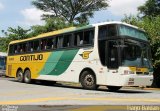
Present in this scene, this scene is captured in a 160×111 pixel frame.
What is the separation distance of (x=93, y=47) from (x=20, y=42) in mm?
9747

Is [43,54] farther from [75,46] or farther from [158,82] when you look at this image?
[158,82]

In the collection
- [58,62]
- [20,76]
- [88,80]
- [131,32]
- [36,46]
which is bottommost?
[88,80]

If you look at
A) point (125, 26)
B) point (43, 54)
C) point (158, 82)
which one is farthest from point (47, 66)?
point (158, 82)

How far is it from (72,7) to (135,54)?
43547mm

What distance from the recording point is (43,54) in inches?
1014

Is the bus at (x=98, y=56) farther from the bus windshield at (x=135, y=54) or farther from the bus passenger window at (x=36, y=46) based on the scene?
the bus passenger window at (x=36, y=46)

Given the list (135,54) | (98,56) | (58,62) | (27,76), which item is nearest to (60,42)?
(58,62)

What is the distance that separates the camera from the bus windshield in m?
19.7

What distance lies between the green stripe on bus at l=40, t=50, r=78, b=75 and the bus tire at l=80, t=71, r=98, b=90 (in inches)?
53.5

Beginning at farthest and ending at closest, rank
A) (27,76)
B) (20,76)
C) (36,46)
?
1. (20,76)
2. (27,76)
3. (36,46)

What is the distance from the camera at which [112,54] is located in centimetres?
2000

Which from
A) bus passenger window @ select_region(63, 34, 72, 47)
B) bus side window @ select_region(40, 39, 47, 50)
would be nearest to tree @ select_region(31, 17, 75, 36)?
bus side window @ select_region(40, 39, 47, 50)

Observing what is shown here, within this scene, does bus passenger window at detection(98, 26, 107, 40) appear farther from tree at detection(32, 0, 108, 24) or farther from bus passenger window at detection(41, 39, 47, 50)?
tree at detection(32, 0, 108, 24)

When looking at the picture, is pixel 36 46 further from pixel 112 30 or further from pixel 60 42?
pixel 112 30
